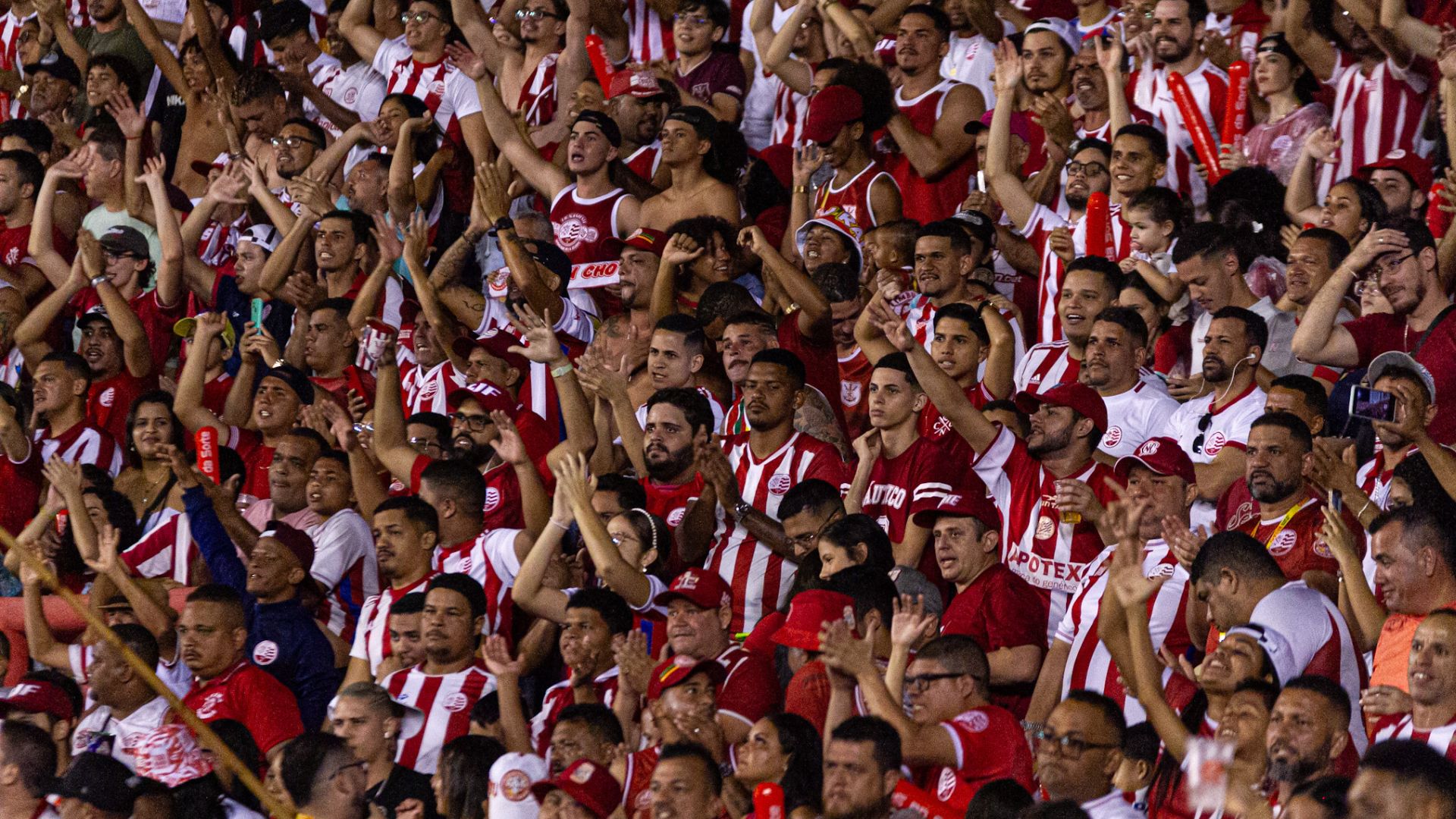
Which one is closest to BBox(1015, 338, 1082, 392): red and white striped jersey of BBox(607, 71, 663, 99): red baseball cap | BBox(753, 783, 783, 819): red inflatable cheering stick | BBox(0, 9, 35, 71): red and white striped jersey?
BBox(753, 783, 783, 819): red inflatable cheering stick

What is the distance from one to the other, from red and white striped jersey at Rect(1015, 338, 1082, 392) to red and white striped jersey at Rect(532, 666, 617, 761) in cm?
177

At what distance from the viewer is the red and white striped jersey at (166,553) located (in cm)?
886

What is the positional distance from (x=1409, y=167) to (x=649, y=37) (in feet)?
12.6

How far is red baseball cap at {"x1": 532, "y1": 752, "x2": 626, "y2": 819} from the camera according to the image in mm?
6270

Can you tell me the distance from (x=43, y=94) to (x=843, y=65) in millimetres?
4781

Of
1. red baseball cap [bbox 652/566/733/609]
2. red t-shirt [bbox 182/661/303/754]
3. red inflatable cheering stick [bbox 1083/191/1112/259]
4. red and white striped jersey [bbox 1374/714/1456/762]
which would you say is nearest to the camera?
red and white striped jersey [bbox 1374/714/1456/762]

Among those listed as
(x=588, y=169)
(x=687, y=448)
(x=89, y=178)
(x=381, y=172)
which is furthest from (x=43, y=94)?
(x=687, y=448)

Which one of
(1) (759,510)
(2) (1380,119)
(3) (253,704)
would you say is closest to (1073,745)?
(1) (759,510)

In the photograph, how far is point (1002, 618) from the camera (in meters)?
6.91

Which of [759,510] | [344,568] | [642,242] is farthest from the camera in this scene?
[642,242]

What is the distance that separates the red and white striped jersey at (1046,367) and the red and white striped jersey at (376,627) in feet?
7.08

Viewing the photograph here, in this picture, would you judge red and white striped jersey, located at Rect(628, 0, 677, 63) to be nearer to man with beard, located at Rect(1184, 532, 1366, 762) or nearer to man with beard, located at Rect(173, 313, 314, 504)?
man with beard, located at Rect(173, 313, 314, 504)

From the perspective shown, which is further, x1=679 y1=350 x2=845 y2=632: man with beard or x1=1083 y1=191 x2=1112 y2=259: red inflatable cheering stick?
x1=1083 y1=191 x2=1112 y2=259: red inflatable cheering stick

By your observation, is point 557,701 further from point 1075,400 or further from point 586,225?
point 586,225
